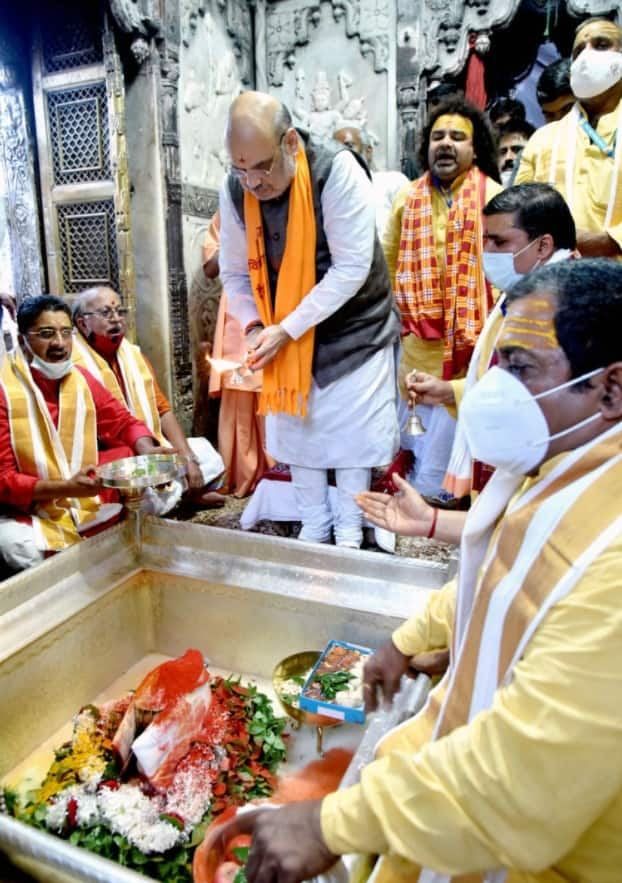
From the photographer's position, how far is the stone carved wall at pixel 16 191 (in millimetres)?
4266

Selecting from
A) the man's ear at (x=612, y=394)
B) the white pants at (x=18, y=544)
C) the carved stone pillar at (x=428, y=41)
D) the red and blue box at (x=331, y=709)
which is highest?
the carved stone pillar at (x=428, y=41)

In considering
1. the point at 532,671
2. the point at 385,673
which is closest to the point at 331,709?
the point at 385,673

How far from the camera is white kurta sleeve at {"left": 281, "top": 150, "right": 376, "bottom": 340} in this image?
270cm

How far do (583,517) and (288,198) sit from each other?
2176mm

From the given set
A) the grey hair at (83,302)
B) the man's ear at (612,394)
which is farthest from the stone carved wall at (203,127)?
the man's ear at (612,394)

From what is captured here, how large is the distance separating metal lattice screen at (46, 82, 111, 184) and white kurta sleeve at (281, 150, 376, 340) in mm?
2039

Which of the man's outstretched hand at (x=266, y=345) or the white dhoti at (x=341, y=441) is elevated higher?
the man's outstretched hand at (x=266, y=345)

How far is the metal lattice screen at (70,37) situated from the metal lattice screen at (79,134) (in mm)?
157

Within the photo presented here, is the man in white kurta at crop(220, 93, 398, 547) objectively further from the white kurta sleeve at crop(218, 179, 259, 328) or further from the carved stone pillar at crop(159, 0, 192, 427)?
the carved stone pillar at crop(159, 0, 192, 427)

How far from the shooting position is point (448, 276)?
11.0 feet

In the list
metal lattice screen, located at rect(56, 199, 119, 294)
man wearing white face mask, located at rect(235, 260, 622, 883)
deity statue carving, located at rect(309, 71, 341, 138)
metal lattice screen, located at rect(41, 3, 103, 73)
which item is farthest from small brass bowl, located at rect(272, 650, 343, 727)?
deity statue carving, located at rect(309, 71, 341, 138)

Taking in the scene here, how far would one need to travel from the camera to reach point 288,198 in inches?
107

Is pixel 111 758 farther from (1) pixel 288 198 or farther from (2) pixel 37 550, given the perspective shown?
(1) pixel 288 198

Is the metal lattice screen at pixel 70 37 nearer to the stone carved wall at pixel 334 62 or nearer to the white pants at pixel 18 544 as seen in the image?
the stone carved wall at pixel 334 62
